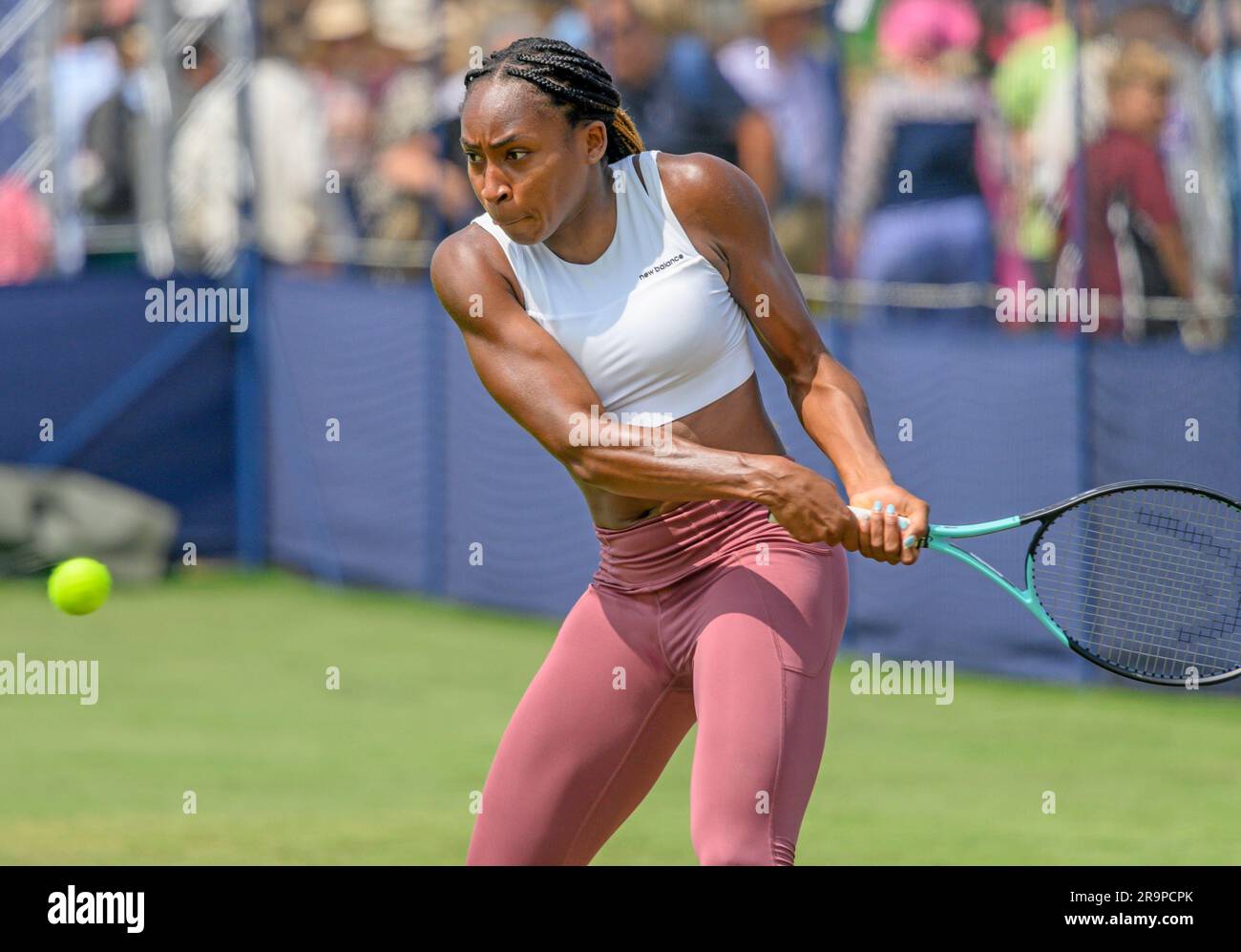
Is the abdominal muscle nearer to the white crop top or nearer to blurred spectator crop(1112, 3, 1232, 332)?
the white crop top

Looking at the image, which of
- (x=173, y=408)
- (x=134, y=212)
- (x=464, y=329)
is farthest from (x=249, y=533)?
(x=464, y=329)

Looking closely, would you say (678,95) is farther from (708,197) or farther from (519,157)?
(519,157)

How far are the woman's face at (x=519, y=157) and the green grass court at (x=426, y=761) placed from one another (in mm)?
2715

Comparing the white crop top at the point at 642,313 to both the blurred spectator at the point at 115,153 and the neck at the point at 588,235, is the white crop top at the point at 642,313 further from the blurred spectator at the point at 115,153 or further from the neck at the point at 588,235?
the blurred spectator at the point at 115,153

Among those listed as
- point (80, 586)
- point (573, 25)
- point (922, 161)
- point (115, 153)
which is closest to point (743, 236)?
point (80, 586)

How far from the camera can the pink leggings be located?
3.97 m

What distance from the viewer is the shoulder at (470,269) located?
13.9 feet

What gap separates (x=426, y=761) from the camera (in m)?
7.78

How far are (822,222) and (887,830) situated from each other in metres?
3.69

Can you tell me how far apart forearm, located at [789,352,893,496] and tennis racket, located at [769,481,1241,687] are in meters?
0.15

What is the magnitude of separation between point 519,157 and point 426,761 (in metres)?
4.07

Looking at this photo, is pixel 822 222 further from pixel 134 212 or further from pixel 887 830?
pixel 134 212

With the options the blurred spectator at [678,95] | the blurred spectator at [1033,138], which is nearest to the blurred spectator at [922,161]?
the blurred spectator at [1033,138]

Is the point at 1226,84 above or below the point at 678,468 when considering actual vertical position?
above
